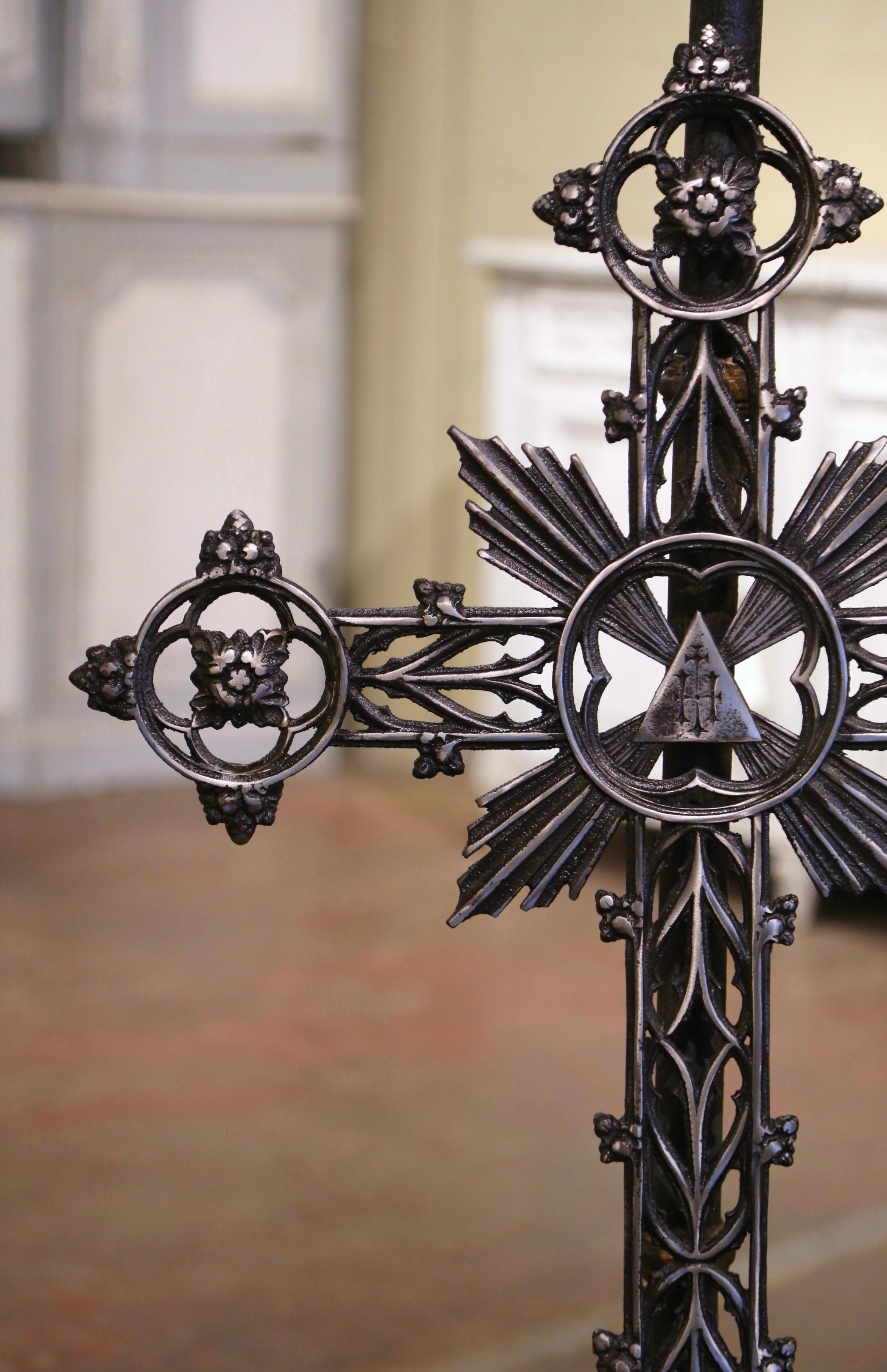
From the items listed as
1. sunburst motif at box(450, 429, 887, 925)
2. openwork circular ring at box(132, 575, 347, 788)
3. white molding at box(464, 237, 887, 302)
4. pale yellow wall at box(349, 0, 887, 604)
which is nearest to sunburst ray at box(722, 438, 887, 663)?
sunburst motif at box(450, 429, 887, 925)

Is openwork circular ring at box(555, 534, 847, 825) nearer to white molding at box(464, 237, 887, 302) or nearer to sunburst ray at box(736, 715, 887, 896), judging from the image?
sunburst ray at box(736, 715, 887, 896)

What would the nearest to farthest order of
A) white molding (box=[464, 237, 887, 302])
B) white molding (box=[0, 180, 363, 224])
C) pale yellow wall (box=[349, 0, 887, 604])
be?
white molding (box=[464, 237, 887, 302]) → pale yellow wall (box=[349, 0, 887, 604]) → white molding (box=[0, 180, 363, 224])

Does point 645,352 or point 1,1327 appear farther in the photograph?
point 1,1327

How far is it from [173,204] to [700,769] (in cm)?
296

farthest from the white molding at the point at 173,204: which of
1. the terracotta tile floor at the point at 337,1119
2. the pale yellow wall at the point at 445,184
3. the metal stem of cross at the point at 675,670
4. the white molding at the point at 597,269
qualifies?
the metal stem of cross at the point at 675,670

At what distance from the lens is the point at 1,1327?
1.55m

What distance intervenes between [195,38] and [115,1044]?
2032 mm

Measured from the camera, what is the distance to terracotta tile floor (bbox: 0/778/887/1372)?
1.57 metres

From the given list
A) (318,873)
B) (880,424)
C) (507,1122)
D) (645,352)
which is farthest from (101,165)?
(645,352)

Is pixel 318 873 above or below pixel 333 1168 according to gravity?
above

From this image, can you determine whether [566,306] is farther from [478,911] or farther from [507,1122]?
[478,911]

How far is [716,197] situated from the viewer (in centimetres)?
55

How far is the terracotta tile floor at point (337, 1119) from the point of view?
1568mm

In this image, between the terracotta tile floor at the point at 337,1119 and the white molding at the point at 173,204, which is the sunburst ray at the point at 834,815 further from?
the white molding at the point at 173,204
